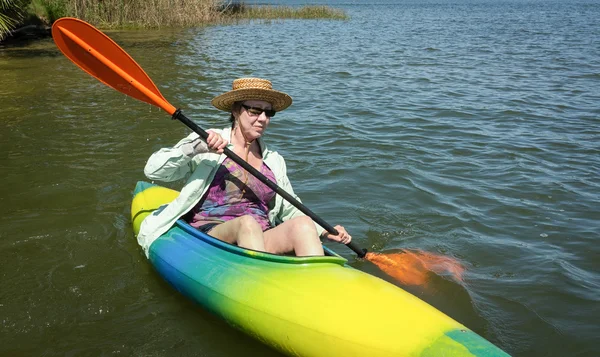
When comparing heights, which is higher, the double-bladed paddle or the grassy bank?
the double-bladed paddle

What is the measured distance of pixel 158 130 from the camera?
826 centimetres

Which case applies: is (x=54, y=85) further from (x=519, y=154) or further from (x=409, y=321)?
(x=409, y=321)

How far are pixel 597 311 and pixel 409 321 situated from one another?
6.34 ft

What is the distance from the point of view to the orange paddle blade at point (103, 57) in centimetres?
431

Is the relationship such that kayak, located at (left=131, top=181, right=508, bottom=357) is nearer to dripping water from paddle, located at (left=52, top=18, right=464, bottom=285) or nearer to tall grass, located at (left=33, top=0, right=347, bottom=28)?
dripping water from paddle, located at (left=52, top=18, right=464, bottom=285)

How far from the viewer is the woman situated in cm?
356

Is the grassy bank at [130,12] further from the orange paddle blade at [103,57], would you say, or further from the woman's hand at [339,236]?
the woman's hand at [339,236]

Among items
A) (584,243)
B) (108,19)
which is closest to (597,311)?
(584,243)

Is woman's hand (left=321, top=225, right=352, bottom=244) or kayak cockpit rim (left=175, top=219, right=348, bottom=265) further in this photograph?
woman's hand (left=321, top=225, right=352, bottom=244)

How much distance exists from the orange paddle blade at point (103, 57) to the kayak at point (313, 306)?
54.1 inches

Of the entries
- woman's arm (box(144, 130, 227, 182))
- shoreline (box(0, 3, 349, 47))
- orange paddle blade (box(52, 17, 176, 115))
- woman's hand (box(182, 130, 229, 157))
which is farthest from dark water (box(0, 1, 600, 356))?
shoreline (box(0, 3, 349, 47))

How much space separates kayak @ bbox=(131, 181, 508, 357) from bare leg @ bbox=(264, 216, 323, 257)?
0.18 m

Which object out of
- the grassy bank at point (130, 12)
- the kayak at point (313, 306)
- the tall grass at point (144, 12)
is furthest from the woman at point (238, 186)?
the tall grass at point (144, 12)

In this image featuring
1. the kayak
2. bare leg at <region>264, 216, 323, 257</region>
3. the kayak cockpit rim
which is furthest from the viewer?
bare leg at <region>264, 216, 323, 257</region>
